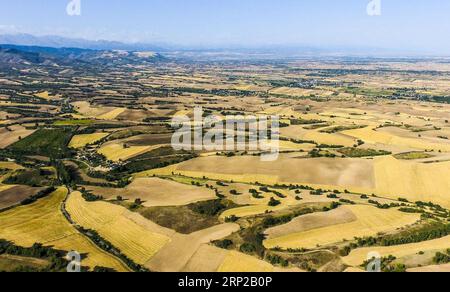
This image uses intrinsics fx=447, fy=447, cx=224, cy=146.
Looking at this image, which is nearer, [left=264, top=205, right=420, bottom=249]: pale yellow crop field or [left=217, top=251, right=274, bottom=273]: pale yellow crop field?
[left=217, top=251, right=274, bottom=273]: pale yellow crop field

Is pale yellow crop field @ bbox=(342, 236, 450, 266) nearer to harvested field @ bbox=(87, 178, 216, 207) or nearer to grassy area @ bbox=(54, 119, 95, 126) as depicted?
harvested field @ bbox=(87, 178, 216, 207)

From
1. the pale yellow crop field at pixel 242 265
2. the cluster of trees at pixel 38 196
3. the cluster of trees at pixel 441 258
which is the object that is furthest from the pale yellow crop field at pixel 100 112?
the cluster of trees at pixel 441 258

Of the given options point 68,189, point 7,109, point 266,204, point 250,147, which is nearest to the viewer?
point 266,204

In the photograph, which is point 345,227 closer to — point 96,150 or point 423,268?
point 423,268

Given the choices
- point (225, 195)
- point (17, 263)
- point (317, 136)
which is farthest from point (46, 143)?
point (17, 263)

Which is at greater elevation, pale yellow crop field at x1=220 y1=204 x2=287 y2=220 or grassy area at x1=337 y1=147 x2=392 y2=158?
grassy area at x1=337 y1=147 x2=392 y2=158

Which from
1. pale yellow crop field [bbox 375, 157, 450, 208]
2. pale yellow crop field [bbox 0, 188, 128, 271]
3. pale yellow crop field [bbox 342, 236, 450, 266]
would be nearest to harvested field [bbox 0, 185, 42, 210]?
pale yellow crop field [bbox 0, 188, 128, 271]
